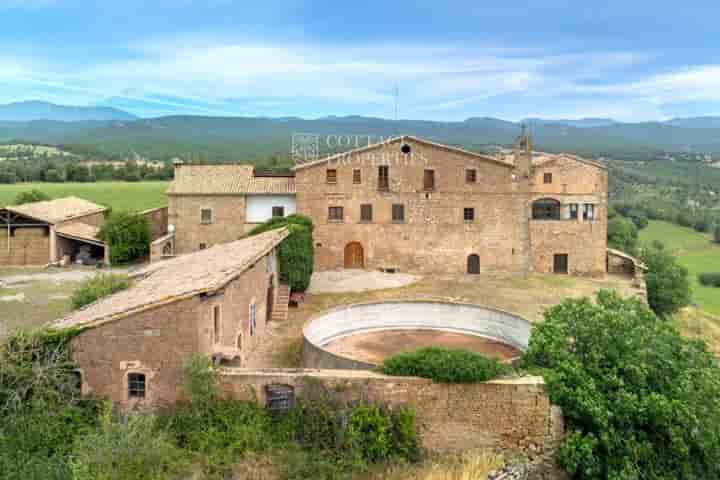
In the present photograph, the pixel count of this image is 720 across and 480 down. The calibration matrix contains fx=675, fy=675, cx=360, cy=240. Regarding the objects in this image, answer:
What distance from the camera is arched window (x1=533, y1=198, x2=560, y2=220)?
124ft

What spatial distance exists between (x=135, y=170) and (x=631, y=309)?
76.5 metres

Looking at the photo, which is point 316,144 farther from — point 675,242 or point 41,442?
point 675,242

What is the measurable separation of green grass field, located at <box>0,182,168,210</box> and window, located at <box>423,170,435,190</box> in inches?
1124

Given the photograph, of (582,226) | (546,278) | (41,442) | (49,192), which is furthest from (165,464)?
(49,192)

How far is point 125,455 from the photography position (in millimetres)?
13500

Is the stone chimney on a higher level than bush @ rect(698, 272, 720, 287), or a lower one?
higher

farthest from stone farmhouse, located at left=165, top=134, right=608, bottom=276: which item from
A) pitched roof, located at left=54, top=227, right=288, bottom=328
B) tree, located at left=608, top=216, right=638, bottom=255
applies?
tree, located at left=608, top=216, right=638, bottom=255

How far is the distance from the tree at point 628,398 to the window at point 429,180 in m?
20.0

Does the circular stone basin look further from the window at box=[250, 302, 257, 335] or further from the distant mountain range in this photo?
the distant mountain range

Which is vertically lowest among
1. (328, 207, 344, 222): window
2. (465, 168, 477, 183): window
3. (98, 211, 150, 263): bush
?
(98, 211, 150, 263): bush

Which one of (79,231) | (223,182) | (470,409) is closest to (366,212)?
(223,182)

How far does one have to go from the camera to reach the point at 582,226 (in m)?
37.5

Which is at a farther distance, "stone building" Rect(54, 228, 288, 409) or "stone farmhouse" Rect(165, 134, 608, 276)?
"stone farmhouse" Rect(165, 134, 608, 276)

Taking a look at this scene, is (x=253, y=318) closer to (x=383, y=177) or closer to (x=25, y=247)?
(x=383, y=177)
